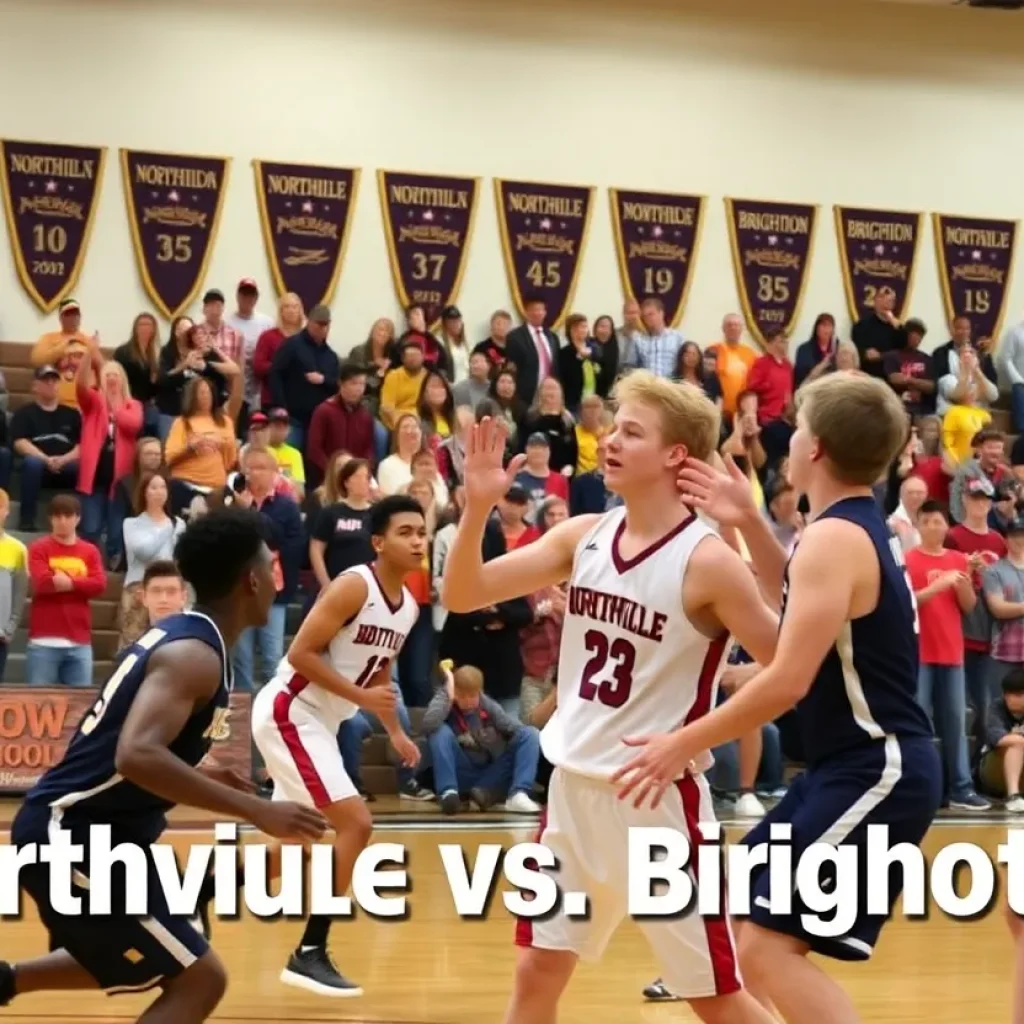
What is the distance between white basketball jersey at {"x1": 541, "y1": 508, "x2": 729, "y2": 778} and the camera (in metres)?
4.34

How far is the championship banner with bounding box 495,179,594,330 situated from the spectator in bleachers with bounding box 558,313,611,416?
200 centimetres

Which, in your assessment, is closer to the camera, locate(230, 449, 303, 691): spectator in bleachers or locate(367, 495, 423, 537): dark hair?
locate(367, 495, 423, 537): dark hair

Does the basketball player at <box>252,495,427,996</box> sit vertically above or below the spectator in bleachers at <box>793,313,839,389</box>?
below

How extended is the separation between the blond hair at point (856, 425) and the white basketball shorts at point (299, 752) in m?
3.02

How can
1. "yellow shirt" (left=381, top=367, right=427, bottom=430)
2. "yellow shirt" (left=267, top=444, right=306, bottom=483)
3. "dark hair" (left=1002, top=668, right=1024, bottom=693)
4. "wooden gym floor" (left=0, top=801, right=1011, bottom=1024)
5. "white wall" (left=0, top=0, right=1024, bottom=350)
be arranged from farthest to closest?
"white wall" (left=0, top=0, right=1024, bottom=350) → "yellow shirt" (left=381, top=367, right=427, bottom=430) → "yellow shirt" (left=267, top=444, right=306, bottom=483) → "dark hair" (left=1002, top=668, right=1024, bottom=693) → "wooden gym floor" (left=0, top=801, right=1011, bottom=1024)

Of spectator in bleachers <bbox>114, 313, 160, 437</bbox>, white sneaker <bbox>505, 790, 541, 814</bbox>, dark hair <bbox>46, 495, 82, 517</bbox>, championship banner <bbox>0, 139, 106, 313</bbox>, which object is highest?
championship banner <bbox>0, 139, 106, 313</bbox>

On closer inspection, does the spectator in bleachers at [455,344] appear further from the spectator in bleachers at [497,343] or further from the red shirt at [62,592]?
the red shirt at [62,592]

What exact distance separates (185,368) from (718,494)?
1128 centimetres

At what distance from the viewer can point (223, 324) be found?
1623 centimetres

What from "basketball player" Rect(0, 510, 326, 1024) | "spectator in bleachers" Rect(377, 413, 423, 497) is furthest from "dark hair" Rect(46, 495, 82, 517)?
"basketball player" Rect(0, 510, 326, 1024)

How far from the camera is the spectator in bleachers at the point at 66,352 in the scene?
14.5 m

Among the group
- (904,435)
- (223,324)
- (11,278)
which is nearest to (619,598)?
(904,435)

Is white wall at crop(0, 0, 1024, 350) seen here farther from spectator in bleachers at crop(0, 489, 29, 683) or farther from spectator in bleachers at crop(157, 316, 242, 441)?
spectator in bleachers at crop(0, 489, 29, 683)

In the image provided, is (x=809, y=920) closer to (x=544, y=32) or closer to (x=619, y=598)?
(x=619, y=598)
